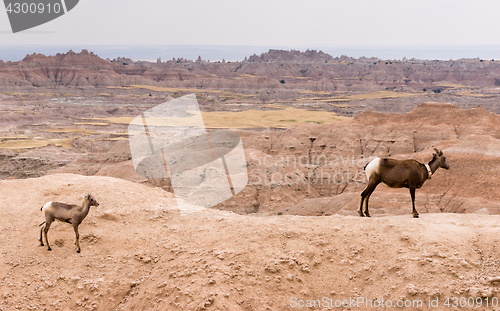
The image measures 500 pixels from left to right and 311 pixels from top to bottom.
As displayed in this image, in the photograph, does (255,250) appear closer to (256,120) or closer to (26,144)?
(26,144)

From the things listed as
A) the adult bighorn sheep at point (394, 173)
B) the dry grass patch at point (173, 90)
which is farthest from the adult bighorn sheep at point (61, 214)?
the dry grass patch at point (173, 90)

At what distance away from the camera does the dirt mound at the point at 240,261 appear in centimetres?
731

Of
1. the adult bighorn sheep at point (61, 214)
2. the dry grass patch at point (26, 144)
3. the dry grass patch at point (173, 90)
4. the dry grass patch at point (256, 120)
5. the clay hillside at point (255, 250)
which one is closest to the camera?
the clay hillside at point (255, 250)

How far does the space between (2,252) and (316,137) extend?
45033 millimetres

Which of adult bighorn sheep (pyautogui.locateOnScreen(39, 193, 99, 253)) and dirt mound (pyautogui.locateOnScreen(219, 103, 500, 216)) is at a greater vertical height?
adult bighorn sheep (pyautogui.locateOnScreen(39, 193, 99, 253))

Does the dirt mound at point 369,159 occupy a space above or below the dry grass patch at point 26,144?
above

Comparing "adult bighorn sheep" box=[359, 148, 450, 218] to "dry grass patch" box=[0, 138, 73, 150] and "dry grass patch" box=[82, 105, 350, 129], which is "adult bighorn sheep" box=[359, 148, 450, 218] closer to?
"dry grass patch" box=[0, 138, 73, 150]

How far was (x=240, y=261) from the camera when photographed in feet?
27.5

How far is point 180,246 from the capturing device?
9.75 m

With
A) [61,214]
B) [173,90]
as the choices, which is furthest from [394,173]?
[173,90]

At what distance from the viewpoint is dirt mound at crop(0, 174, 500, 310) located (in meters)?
7.31

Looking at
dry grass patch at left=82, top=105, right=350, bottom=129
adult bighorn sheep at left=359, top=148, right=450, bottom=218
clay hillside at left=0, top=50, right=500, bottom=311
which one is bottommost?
dry grass patch at left=82, top=105, right=350, bottom=129

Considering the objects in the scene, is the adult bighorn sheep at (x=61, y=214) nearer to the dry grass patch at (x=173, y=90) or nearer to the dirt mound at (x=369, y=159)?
the dirt mound at (x=369, y=159)

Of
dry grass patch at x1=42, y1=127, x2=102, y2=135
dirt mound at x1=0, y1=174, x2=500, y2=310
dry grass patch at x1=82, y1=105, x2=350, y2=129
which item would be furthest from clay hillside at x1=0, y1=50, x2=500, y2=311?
dry grass patch at x1=42, y1=127, x2=102, y2=135
